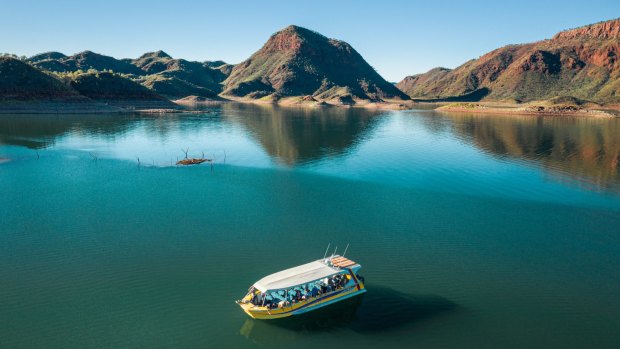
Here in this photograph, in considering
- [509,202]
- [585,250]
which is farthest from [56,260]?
[509,202]

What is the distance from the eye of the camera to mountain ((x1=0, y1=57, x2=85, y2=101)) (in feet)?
552

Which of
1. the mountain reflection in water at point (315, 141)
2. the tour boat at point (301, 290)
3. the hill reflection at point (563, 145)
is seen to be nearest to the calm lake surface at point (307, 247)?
the tour boat at point (301, 290)

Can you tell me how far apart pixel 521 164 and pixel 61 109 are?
18595cm

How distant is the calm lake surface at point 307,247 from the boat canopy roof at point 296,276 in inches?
108

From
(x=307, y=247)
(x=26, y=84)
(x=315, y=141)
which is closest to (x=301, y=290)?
(x=307, y=247)

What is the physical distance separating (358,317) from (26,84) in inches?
7860

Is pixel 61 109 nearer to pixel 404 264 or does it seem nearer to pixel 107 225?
pixel 107 225

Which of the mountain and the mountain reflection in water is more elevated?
the mountain

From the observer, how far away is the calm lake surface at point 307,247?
28.1 meters

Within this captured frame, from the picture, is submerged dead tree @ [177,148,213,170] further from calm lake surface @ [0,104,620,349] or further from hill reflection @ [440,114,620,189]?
hill reflection @ [440,114,620,189]

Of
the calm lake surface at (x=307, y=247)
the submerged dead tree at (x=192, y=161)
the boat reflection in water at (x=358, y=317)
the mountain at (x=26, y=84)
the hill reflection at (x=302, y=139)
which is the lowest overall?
the boat reflection in water at (x=358, y=317)

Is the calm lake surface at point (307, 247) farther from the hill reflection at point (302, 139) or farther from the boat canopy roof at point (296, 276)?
the hill reflection at point (302, 139)

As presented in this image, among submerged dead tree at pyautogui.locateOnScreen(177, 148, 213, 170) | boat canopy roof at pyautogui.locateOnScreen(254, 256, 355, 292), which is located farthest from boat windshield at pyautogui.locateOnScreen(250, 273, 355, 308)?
submerged dead tree at pyautogui.locateOnScreen(177, 148, 213, 170)

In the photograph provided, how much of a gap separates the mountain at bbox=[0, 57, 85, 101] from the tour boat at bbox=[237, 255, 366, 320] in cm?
18700
